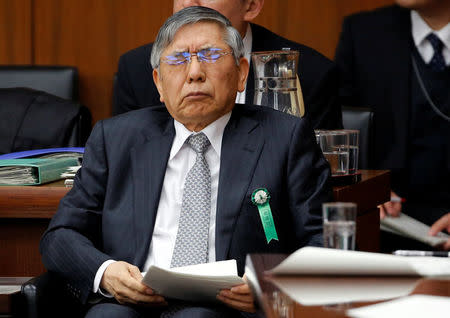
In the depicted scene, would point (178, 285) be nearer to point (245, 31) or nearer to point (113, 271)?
point (113, 271)

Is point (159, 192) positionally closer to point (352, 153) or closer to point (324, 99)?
point (352, 153)

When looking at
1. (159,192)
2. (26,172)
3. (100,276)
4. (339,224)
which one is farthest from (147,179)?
(339,224)

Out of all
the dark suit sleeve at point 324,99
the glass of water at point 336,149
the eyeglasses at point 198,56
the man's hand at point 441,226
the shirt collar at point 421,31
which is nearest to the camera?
the eyeglasses at point 198,56

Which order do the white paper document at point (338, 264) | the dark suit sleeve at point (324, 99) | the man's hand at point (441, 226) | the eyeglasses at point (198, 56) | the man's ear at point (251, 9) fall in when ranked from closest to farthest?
the white paper document at point (338, 264) < the eyeglasses at point (198, 56) < the man's hand at point (441, 226) < the dark suit sleeve at point (324, 99) < the man's ear at point (251, 9)

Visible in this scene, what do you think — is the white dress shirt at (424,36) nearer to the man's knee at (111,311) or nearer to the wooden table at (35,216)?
the wooden table at (35,216)

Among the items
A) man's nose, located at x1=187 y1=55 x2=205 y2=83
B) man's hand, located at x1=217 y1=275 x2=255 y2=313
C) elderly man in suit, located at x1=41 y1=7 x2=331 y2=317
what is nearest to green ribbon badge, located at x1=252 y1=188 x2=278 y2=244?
elderly man in suit, located at x1=41 y1=7 x2=331 y2=317

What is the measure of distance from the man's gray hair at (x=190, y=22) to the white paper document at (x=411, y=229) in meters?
1.05

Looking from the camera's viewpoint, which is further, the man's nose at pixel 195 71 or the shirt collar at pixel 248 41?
the shirt collar at pixel 248 41

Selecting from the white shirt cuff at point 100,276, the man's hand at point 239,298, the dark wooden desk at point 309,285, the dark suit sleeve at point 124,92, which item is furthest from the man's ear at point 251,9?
the dark wooden desk at point 309,285

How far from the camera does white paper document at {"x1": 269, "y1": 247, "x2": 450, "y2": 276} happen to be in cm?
119

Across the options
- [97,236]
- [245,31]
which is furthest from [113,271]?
[245,31]

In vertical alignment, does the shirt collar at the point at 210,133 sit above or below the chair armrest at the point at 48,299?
above

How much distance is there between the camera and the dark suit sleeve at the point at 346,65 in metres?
3.40

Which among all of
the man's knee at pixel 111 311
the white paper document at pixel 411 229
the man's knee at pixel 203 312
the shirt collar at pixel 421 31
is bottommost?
the white paper document at pixel 411 229
